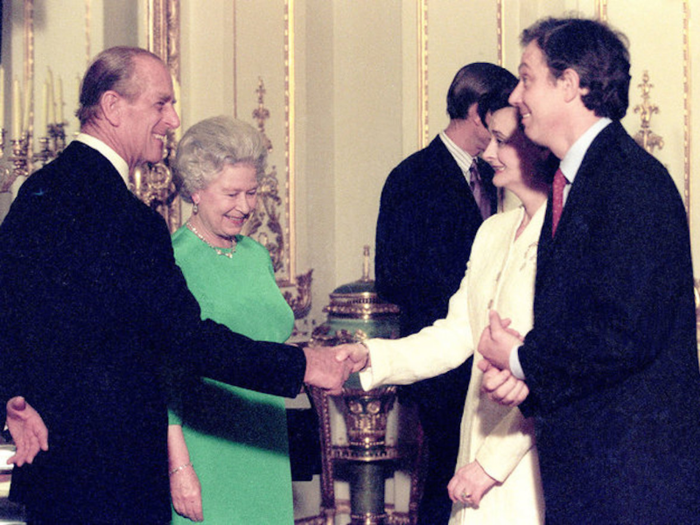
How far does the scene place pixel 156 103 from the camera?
2592mm

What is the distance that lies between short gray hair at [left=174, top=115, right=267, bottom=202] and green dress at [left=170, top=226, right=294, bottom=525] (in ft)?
0.52

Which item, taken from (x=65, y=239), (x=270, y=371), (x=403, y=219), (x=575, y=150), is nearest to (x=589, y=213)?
(x=575, y=150)

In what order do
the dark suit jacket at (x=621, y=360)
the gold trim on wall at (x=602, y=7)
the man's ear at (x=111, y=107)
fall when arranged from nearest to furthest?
the dark suit jacket at (x=621, y=360), the man's ear at (x=111, y=107), the gold trim on wall at (x=602, y=7)

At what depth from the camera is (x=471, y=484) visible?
2.36 meters

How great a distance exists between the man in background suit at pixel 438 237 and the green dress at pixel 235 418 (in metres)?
0.88

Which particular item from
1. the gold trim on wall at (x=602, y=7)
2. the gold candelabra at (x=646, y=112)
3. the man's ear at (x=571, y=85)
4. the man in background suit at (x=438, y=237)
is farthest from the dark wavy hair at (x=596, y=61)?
the gold trim on wall at (x=602, y=7)

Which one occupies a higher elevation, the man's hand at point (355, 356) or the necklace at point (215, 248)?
the necklace at point (215, 248)

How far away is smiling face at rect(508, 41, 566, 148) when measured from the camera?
2.25 metres

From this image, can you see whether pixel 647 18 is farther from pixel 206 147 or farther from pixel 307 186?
pixel 206 147

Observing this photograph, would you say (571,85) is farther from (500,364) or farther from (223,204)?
(223,204)

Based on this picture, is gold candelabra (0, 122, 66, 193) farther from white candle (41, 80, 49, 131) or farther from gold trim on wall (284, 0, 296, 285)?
gold trim on wall (284, 0, 296, 285)

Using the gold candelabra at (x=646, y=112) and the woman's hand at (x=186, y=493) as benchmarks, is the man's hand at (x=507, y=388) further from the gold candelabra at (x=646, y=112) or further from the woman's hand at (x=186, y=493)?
the gold candelabra at (x=646, y=112)

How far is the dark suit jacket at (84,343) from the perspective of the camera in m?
2.27

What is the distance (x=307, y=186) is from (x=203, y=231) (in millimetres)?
2487
